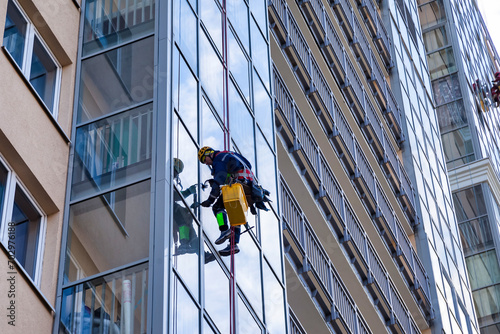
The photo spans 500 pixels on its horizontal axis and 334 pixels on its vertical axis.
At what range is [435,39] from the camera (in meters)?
54.8

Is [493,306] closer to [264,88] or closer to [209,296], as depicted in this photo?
[264,88]

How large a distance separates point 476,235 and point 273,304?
30.8 metres

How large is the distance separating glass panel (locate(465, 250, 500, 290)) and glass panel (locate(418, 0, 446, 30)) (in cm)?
1643

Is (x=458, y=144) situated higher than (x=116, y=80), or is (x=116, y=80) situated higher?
(x=458, y=144)

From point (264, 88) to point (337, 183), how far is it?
8.47m

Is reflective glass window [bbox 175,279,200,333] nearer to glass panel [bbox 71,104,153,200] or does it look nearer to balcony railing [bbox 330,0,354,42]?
glass panel [bbox 71,104,153,200]

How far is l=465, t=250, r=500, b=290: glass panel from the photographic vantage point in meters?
43.0

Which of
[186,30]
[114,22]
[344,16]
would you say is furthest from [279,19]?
[114,22]

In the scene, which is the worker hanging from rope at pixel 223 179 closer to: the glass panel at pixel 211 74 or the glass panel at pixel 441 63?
the glass panel at pixel 211 74

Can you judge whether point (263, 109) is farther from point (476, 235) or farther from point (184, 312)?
point (476, 235)

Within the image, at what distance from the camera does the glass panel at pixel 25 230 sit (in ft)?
38.5

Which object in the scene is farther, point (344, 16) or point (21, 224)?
point (344, 16)

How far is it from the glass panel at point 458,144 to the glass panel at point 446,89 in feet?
8.07

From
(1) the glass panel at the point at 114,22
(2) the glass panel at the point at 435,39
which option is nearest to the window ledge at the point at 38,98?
(1) the glass panel at the point at 114,22
